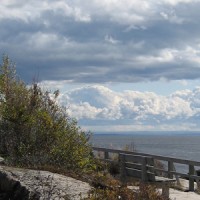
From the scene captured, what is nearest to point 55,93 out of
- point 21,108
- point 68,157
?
point 21,108

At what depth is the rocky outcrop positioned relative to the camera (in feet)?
34.0

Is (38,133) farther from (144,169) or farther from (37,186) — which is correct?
(37,186)

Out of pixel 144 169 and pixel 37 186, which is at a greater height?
pixel 144 169

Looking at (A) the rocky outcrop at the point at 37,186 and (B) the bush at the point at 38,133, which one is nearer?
(A) the rocky outcrop at the point at 37,186

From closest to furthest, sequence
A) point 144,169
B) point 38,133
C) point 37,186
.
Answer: point 37,186
point 144,169
point 38,133

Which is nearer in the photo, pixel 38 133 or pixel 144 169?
pixel 144 169

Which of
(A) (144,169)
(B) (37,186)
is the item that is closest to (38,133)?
(A) (144,169)

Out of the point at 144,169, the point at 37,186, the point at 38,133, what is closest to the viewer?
the point at 37,186

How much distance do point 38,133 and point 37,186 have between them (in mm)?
5152

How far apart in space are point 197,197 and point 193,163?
170cm

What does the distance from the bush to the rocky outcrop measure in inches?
91.8

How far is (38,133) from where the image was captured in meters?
15.7

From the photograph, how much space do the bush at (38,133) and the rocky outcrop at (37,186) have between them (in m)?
2.33

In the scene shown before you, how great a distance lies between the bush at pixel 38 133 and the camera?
48.6 ft
